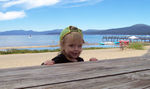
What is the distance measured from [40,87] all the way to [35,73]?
0.37 m

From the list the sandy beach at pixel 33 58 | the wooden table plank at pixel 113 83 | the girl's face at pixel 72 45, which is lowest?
the sandy beach at pixel 33 58

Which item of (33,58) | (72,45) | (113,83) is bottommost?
(33,58)

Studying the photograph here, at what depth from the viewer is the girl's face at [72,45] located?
8.40ft

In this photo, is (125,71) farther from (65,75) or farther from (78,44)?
(78,44)

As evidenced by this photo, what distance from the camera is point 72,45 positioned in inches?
102

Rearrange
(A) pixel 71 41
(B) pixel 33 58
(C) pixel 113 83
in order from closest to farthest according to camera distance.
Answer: (C) pixel 113 83 < (A) pixel 71 41 < (B) pixel 33 58

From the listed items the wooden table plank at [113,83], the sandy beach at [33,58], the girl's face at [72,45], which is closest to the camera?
the wooden table plank at [113,83]

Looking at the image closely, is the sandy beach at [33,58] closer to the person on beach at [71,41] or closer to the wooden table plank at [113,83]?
the person on beach at [71,41]

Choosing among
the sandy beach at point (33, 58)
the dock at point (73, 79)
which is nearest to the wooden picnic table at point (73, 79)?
the dock at point (73, 79)

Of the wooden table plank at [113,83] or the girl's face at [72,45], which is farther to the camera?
the girl's face at [72,45]

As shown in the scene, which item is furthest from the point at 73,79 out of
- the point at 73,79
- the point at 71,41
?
the point at 71,41

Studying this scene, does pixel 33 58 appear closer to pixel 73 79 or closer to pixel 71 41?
pixel 71 41

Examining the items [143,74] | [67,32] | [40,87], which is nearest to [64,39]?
[67,32]

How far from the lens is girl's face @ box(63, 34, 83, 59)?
256cm
